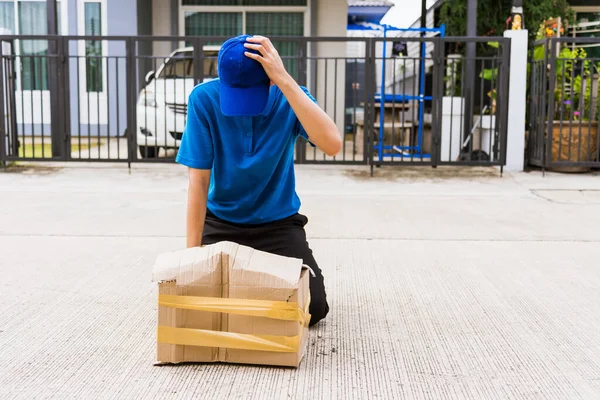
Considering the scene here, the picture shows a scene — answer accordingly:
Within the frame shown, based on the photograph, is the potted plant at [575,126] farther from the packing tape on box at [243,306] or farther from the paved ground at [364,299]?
the packing tape on box at [243,306]

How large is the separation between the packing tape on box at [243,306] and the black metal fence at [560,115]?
22.7ft

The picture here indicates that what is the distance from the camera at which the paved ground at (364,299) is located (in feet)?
8.95

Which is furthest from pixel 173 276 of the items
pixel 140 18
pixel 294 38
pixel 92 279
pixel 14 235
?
pixel 140 18

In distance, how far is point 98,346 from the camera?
3102 mm

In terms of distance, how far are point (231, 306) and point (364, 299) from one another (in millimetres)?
1276

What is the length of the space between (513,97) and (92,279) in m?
6.70

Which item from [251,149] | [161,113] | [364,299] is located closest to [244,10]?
[161,113]

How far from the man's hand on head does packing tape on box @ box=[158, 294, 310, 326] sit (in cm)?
79

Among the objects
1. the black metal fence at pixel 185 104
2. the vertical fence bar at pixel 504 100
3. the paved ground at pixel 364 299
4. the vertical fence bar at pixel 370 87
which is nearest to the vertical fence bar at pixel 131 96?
the black metal fence at pixel 185 104

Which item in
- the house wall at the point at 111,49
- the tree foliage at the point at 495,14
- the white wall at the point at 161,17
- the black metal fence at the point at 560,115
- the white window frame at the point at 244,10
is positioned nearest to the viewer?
the black metal fence at the point at 560,115

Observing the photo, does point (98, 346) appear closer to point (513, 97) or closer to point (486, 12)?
point (513, 97)

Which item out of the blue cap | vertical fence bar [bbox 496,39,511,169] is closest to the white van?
vertical fence bar [bbox 496,39,511,169]

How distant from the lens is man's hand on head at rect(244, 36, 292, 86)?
2662mm

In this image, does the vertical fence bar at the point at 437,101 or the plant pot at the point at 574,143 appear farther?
the plant pot at the point at 574,143
